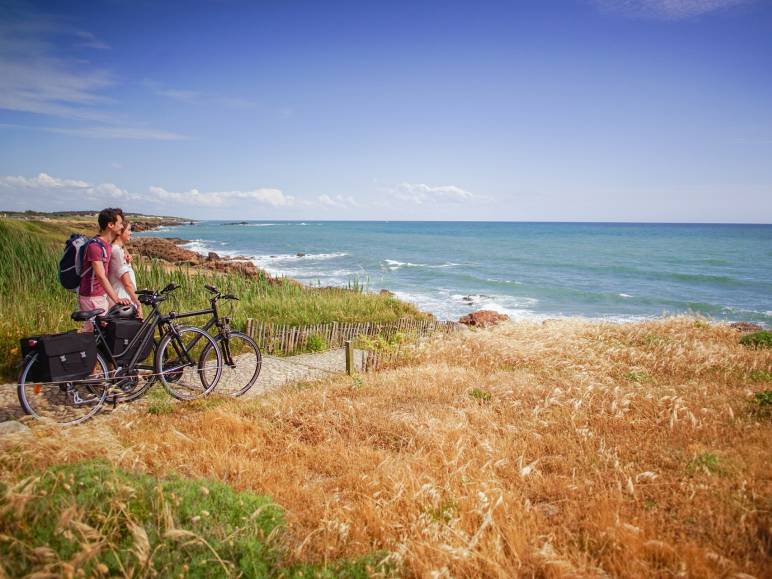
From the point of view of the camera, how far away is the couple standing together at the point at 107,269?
21.5 ft

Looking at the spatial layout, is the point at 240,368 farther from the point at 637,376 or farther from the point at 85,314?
the point at 637,376

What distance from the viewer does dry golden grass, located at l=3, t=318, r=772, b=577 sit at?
339cm

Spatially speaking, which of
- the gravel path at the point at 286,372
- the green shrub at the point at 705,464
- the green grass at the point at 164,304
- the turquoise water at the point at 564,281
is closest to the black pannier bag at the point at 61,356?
the gravel path at the point at 286,372

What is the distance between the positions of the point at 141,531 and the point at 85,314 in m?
4.45

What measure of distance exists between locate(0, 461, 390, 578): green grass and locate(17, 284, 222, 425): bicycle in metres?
2.58

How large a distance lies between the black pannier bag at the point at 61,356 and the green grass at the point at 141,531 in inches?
91.4

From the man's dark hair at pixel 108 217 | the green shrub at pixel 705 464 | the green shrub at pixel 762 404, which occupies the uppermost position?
the man's dark hair at pixel 108 217

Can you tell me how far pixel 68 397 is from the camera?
6219 mm

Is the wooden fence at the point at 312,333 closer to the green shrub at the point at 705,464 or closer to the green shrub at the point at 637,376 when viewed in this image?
the green shrub at the point at 637,376

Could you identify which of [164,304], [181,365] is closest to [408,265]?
[164,304]

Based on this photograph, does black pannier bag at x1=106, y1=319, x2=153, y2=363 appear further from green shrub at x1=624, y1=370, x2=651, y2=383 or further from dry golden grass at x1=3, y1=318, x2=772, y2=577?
green shrub at x1=624, y1=370, x2=651, y2=383

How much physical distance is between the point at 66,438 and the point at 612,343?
36.0 ft

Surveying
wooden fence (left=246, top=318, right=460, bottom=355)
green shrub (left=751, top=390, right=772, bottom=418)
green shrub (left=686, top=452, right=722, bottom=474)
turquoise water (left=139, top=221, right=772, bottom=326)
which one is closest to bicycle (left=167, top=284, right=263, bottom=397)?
wooden fence (left=246, top=318, right=460, bottom=355)

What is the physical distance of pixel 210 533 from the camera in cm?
342
